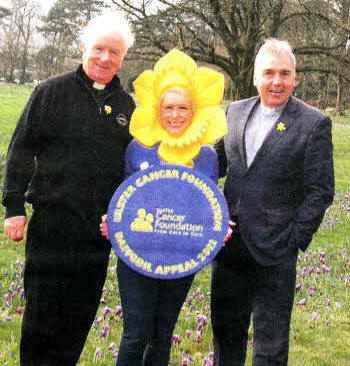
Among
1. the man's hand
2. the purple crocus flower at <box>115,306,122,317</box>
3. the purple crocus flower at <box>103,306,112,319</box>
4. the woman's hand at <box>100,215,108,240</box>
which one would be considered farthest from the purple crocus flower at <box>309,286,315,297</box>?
the man's hand

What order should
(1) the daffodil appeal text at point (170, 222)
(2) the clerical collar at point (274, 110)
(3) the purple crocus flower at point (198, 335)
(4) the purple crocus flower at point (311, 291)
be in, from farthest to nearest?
(4) the purple crocus flower at point (311, 291)
(3) the purple crocus flower at point (198, 335)
(2) the clerical collar at point (274, 110)
(1) the daffodil appeal text at point (170, 222)

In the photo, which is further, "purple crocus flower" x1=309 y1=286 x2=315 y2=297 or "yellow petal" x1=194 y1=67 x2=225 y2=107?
"purple crocus flower" x1=309 y1=286 x2=315 y2=297

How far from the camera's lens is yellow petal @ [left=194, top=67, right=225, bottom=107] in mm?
2678

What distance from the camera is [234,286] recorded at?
115 inches

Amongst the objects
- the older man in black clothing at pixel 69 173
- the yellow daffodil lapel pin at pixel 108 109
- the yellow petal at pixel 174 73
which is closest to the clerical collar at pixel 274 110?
the yellow petal at pixel 174 73

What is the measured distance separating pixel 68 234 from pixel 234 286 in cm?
99

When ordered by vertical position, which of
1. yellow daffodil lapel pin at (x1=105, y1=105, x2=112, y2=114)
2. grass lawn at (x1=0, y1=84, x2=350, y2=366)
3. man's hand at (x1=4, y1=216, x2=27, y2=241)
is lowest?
grass lawn at (x1=0, y1=84, x2=350, y2=366)

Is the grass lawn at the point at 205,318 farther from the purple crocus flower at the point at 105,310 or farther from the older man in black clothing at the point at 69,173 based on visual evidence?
the older man in black clothing at the point at 69,173

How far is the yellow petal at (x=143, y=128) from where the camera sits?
2.65m

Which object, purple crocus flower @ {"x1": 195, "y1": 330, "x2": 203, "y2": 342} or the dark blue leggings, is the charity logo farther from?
purple crocus flower @ {"x1": 195, "y1": 330, "x2": 203, "y2": 342}

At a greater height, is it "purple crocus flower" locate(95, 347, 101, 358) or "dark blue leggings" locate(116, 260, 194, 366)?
"dark blue leggings" locate(116, 260, 194, 366)

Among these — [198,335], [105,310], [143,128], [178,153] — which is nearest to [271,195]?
[178,153]

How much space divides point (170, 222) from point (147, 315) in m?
0.50

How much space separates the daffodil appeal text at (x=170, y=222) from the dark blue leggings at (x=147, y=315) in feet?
0.33
